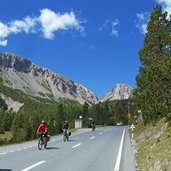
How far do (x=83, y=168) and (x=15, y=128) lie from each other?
103m

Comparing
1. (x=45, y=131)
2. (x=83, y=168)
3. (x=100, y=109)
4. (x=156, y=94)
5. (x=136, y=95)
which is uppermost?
(x=100, y=109)

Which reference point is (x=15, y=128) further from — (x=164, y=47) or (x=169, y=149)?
(x=169, y=149)

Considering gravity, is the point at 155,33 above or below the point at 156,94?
above

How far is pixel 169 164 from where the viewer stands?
41.5 ft

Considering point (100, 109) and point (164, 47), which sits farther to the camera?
point (100, 109)

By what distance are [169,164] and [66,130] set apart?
82.1 feet

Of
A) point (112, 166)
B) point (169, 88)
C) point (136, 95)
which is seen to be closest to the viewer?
point (112, 166)

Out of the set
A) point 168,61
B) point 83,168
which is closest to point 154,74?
point 168,61

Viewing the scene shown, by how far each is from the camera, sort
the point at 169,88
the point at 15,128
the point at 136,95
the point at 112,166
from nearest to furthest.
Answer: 1. the point at 112,166
2. the point at 169,88
3. the point at 136,95
4. the point at 15,128

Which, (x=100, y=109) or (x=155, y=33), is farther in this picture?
(x=100, y=109)

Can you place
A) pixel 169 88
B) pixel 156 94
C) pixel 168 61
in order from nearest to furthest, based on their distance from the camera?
1. pixel 168 61
2. pixel 169 88
3. pixel 156 94

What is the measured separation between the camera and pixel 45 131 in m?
26.8

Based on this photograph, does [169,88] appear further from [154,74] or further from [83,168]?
[83,168]

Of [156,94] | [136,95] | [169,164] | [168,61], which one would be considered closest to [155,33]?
[136,95]
